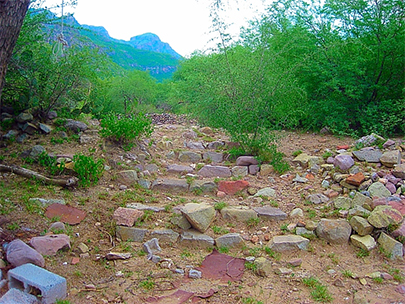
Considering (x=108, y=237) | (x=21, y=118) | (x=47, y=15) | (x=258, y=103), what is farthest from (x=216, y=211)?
(x=47, y=15)

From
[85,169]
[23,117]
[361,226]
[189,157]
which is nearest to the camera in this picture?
[361,226]

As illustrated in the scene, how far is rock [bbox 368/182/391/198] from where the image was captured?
15.0 feet

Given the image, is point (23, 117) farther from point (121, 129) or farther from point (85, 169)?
point (85, 169)

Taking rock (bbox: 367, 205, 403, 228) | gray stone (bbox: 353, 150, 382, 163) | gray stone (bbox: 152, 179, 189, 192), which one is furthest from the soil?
gray stone (bbox: 353, 150, 382, 163)

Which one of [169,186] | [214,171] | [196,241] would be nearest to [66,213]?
[196,241]

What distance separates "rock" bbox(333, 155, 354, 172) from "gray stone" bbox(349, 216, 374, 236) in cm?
149

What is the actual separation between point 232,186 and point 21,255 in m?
2.91

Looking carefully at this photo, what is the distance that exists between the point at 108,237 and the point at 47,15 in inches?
161

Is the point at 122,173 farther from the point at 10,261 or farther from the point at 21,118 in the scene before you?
the point at 10,261

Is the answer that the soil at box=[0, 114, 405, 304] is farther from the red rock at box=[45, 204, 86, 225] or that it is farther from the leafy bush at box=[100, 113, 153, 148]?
the leafy bush at box=[100, 113, 153, 148]

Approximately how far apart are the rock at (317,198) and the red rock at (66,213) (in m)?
2.80

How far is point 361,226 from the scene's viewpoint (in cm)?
390

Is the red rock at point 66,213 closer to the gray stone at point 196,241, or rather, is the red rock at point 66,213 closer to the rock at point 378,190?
the gray stone at point 196,241

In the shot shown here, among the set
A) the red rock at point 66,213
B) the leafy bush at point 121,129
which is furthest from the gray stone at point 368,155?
the red rock at point 66,213
